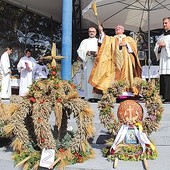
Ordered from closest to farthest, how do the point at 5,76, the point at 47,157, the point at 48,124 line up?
the point at 47,157 → the point at 48,124 → the point at 5,76

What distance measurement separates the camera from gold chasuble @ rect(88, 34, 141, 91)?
679 cm

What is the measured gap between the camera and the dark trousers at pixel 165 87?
6.75 meters

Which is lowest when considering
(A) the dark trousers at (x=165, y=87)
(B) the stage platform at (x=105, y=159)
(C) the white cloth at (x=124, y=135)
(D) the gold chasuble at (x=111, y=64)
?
(B) the stage platform at (x=105, y=159)

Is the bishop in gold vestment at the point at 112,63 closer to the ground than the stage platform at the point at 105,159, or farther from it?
farther from it

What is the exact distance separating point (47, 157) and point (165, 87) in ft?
13.3

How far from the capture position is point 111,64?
6.89 m

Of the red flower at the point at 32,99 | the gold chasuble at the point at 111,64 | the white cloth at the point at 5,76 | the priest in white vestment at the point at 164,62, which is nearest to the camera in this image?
the red flower at the point at 32,99

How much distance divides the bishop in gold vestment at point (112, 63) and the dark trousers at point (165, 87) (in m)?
0.60

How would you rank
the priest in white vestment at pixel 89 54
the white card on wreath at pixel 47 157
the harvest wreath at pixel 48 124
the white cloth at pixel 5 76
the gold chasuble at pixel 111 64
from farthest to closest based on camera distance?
the white cloth at pixel 5 76
the priest in white vestment at pixel 89 54
the gold chasuble at pixel 111 64
the harvest wreath at pixel 48 124
the white card on wreath at pixel 47 157

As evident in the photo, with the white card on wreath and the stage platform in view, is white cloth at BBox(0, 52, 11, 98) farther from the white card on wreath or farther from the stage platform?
the white card on wreath

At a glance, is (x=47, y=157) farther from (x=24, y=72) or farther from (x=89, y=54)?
(x=24, y=72)

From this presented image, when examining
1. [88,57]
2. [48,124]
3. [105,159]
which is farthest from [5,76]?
[105,159]

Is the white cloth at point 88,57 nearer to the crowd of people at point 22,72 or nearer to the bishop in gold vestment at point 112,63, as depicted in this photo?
the bishop in gold vestment at point 112,63

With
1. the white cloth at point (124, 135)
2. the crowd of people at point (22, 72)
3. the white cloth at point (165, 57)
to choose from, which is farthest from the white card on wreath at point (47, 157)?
the crowd of people at point (22, 72)
